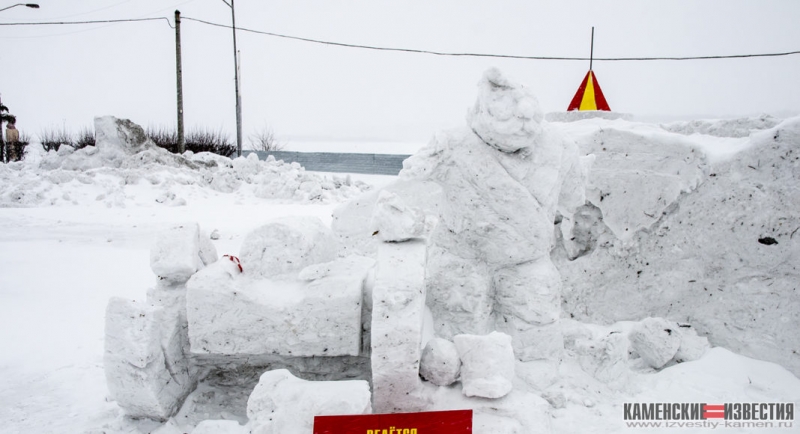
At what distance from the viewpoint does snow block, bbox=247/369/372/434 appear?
1.81m

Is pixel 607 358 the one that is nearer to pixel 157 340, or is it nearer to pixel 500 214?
pixel 500 214

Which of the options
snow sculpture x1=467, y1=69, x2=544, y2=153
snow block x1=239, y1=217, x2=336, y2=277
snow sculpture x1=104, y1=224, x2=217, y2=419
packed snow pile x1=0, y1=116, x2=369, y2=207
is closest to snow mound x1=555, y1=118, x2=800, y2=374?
snow sculpture x1=467, y1=69, x2=544, y2=153

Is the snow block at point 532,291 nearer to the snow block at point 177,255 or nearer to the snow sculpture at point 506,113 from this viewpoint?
the snow sculpture at point 506,113

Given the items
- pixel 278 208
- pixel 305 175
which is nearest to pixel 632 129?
pixel 278 208

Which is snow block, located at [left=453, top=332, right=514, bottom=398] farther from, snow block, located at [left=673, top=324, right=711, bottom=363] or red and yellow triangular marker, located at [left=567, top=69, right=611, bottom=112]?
red and yellow triangular marker, located at [left=567, top=69, right=611, bottom=112]

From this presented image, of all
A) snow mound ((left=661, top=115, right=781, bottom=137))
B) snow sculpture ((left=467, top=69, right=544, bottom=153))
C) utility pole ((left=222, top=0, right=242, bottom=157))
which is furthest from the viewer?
utility pole ((left=222, top=0, right=242, bottom=157))

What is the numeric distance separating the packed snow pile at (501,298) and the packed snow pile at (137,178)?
5.62 metres

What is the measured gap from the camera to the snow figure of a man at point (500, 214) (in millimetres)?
2391

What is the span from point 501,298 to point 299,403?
1233 mm

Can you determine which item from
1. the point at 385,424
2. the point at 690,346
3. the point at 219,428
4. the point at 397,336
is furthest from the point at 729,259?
the point at 219,428

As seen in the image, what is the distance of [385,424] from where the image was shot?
1.75 meters

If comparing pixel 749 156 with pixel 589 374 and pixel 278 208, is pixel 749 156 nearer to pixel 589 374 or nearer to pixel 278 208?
pixel 589 374

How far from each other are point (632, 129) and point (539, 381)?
1780 mm

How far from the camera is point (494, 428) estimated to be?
76.2 inches
